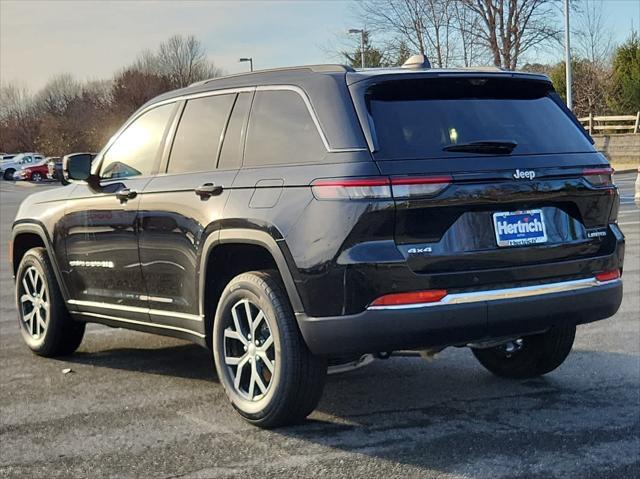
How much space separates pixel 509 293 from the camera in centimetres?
426

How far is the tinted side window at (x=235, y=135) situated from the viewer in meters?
4.87

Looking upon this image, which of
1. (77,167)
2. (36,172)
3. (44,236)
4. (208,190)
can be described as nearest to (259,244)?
(208,190)

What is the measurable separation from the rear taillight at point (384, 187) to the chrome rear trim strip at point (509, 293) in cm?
49

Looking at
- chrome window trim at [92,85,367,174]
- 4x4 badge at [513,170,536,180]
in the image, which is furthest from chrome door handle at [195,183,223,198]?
4x4 badge at [513,170,536,180]

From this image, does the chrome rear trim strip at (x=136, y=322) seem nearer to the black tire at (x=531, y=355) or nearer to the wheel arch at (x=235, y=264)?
the wheel arch at (x=235, y=264)

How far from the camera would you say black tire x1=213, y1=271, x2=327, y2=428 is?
14.2 ft

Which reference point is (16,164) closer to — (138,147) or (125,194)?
(138,147)

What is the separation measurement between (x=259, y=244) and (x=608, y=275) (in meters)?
1.80

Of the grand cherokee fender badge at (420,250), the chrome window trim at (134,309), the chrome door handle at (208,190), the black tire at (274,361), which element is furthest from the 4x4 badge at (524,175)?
the chrome window trim at (134,309)

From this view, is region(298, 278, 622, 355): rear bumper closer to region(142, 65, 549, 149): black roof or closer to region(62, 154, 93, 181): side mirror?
region(142, 65, 549, 149): black roof

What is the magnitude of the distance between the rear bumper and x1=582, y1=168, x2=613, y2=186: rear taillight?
0.56m

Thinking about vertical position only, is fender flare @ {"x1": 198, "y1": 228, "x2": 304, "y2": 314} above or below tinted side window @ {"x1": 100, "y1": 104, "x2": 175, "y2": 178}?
below

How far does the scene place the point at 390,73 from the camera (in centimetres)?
443

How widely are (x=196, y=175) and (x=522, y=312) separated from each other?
1940 mm
